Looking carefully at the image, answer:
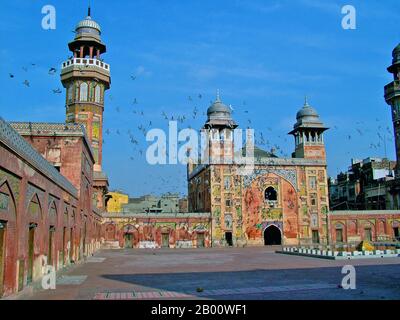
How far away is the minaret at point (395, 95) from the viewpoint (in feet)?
151

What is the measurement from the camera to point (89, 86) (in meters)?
36.8

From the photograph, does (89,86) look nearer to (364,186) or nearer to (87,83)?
(87,83)

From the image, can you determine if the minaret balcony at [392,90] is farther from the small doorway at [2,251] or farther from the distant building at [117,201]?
the small doorway at [2,251]

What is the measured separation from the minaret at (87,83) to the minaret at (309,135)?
20.8 metres

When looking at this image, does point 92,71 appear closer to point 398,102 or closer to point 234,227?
point 234,227

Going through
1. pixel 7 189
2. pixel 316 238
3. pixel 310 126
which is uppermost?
pixel 310 126

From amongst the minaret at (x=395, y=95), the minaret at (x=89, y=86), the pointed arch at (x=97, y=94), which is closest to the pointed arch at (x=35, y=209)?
the minaret at (x=89, y=86)

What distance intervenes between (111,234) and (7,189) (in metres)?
31.8

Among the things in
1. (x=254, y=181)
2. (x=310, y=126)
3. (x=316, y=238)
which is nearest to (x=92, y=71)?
(x=254, y=181)

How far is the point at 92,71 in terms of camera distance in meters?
36.3

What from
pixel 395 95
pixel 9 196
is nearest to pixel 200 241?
pixel 395 95

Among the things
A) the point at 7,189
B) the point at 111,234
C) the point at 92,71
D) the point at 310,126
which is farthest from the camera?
the point at 310,126

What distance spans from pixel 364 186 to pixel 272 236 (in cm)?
1920

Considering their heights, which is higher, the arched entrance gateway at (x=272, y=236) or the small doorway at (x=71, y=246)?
the small doorway at (x=71, y=246)
